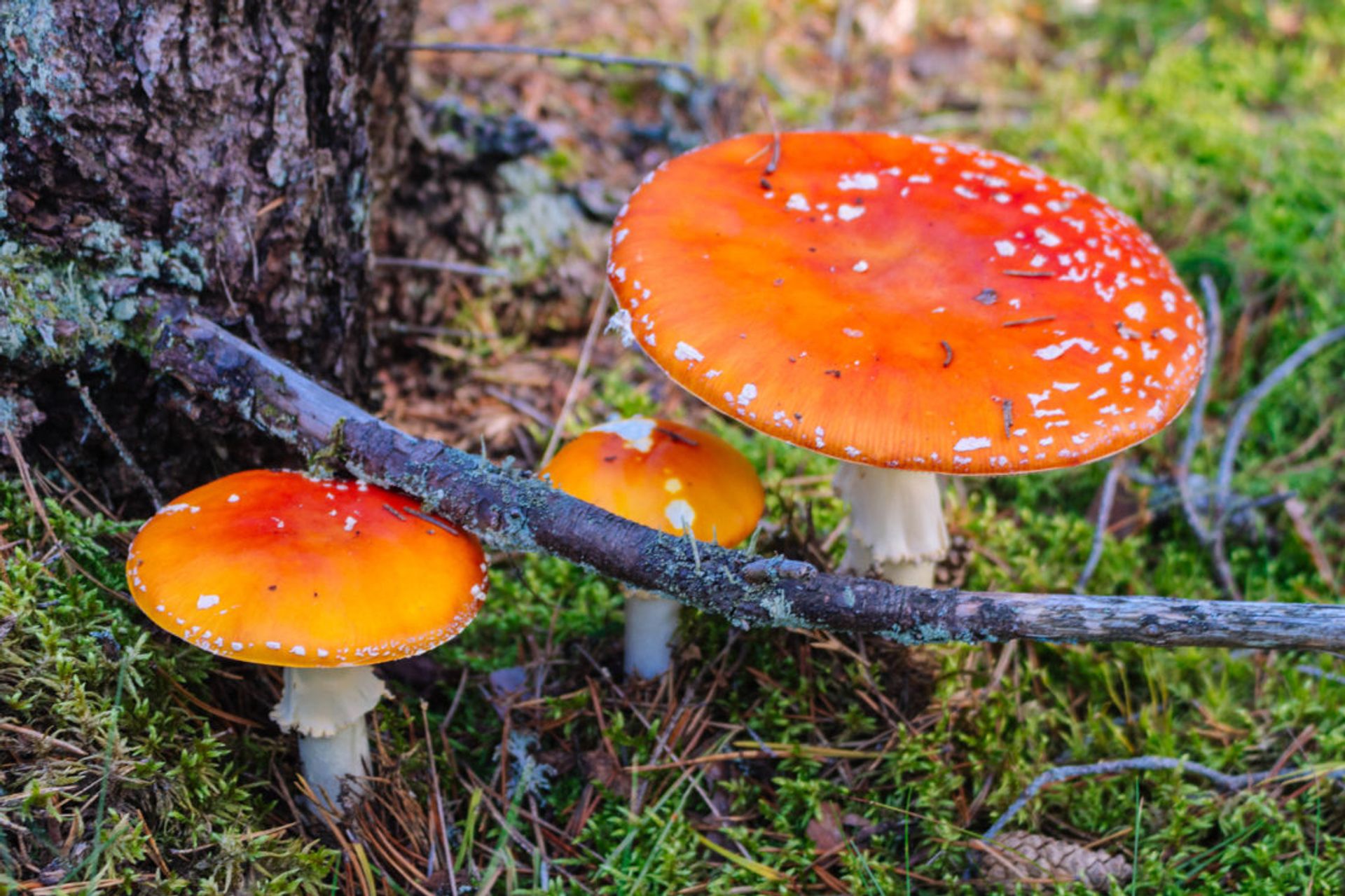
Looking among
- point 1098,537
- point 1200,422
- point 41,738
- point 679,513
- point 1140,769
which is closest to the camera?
point 41,738

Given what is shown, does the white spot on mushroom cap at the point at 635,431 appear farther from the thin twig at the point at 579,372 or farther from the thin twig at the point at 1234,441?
the thin twig at the point at 1234,441

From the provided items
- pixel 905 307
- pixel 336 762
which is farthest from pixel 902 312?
pixel 336 762

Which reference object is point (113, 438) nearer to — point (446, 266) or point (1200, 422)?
point (446, 266)

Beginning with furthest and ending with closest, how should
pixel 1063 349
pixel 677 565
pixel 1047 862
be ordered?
pixel 1047 862, pixel 1063 349, pixel 677 565

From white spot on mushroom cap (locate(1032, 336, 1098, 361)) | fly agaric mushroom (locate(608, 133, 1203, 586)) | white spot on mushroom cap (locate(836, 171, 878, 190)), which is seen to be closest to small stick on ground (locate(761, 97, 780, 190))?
fly agaric mushroom (locate(608, 133, 1203, 586))

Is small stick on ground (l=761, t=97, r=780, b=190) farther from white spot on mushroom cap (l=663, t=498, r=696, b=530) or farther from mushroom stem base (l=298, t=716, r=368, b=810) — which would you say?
mushroom stem base (l=298, t=716, r=368, b=810)

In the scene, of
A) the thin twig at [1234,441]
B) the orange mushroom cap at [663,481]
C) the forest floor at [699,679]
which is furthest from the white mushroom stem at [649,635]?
the thin twig at [1234,441]

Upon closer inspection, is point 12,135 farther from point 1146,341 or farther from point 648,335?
point 1146,341
